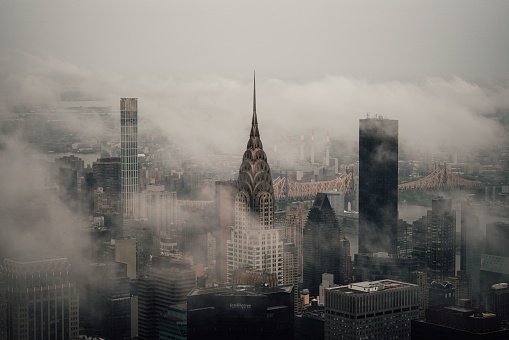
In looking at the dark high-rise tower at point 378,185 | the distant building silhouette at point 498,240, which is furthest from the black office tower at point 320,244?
the distant building silhouette at point 498,240

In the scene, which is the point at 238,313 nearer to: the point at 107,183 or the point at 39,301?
the point at 39,301

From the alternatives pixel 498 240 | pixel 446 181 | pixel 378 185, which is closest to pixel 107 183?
pixel 378 185

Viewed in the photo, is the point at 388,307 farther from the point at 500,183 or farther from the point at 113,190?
the point at 113,190

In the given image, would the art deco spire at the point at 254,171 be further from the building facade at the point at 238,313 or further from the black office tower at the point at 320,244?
the building facade at the point at 238,313

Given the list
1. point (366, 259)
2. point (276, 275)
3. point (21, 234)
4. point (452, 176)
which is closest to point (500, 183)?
point (452, 176)

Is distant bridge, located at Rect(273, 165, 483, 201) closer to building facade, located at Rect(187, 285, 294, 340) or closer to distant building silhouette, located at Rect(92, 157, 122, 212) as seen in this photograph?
distant building silhouette, located at Rect(92, 157, 122, 212)
